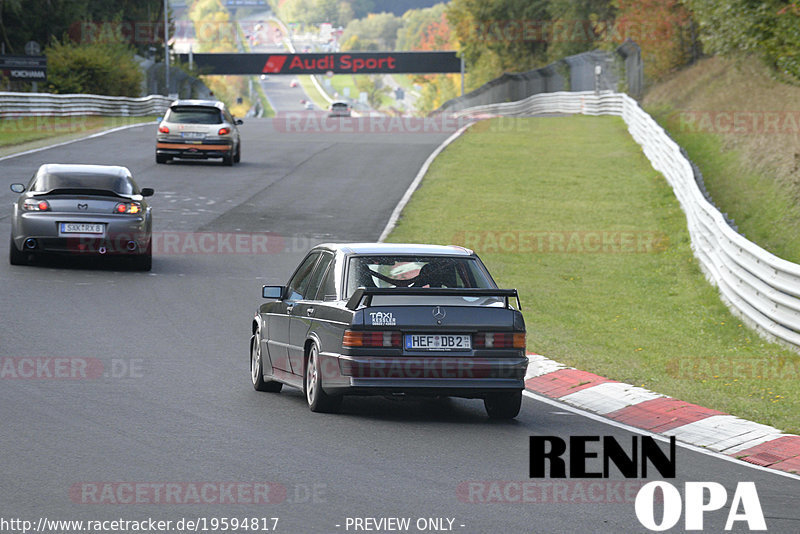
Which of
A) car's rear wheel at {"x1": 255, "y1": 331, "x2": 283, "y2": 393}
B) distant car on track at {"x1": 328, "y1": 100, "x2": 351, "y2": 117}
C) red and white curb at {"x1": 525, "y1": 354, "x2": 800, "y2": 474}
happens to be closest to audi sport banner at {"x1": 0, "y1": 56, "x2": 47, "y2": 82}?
distant car on track at {"x1": 328, "y1": 100, "x2": 351, "y2": 117}

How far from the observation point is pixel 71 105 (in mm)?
53844

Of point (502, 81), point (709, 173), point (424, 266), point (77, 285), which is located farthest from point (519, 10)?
point (424, 266)

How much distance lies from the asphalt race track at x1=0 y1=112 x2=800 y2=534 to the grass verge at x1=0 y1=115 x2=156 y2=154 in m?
23.1

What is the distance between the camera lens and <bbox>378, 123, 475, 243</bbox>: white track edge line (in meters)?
24.4

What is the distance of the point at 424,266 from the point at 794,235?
1232cm

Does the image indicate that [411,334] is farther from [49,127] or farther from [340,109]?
[340,109]

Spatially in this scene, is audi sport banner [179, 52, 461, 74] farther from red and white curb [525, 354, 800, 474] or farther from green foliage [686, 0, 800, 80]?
red and white curb [525, 354, 800, 474]

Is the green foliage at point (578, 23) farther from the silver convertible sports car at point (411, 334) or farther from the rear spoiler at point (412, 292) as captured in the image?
the rear spoiler at point (412, 292)

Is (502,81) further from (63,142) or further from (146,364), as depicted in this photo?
→ (146,364)

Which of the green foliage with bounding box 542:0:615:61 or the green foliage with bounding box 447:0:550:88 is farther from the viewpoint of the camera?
the green foliage with bounding box 447:0:550:88

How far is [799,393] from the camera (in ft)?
37.7

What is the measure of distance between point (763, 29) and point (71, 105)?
31359 mm

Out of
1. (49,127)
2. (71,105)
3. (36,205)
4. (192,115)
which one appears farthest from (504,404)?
(71,105)

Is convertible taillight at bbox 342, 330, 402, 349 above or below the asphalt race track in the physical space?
above
